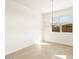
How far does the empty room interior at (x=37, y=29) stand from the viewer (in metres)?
4.20

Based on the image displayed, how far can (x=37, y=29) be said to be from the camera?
766cm

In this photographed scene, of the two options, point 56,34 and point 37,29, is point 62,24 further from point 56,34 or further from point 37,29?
point 37,29

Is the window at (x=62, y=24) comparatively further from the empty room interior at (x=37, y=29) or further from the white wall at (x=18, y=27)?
the white wall at (x=18, y=27)

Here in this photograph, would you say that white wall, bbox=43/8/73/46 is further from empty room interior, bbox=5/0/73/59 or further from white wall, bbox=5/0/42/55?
white wall, bbox=5/0/42/55

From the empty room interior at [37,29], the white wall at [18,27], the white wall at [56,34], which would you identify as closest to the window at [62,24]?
the empty room interior at [37,29]

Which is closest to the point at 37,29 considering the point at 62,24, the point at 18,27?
the point at 62,24

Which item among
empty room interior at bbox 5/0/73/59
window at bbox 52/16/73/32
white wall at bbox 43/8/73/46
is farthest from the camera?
window at bbox 52/16/73/32

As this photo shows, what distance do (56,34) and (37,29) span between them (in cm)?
159

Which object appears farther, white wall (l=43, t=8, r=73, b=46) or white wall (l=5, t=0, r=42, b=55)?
white wall (l=43, t=8, r=73, b=46)

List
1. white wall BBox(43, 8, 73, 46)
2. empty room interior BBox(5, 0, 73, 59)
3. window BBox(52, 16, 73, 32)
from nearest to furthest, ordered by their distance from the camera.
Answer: empty room interior BBox(5, 0, 73, 59), white wall BBox(43, 8, 73, 46), window BBox(52, 16, 73, 32)

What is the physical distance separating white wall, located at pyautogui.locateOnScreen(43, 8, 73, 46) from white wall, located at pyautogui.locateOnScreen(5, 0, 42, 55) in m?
1.42

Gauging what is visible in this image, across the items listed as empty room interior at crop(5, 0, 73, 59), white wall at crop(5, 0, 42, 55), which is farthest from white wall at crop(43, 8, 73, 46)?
white wall at crop(5, 0, 42, 55)

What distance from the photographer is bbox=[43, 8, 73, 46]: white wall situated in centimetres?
634
